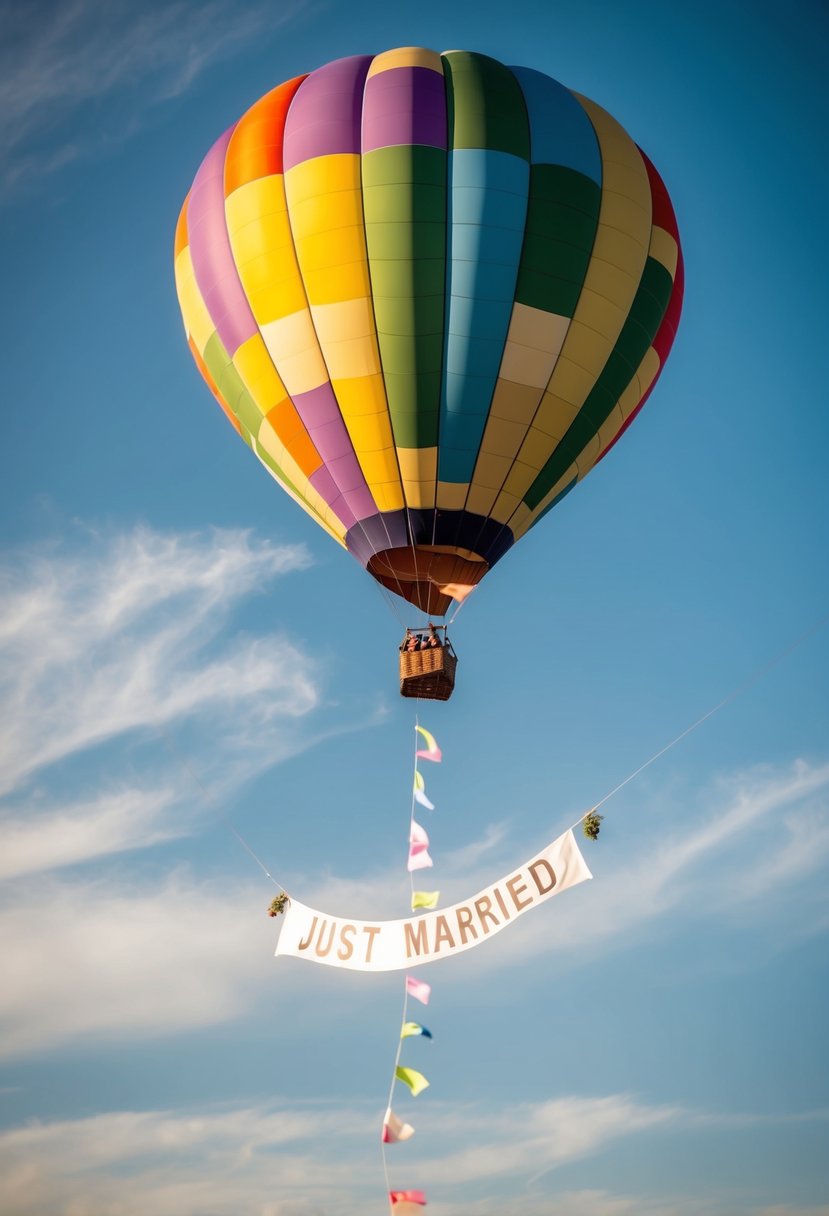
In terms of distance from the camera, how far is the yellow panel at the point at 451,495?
13.6 metres

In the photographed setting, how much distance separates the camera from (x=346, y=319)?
1321 centimetres

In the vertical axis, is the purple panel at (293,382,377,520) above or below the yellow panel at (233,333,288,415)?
below

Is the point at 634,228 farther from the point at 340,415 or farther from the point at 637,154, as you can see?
the point at 340,415

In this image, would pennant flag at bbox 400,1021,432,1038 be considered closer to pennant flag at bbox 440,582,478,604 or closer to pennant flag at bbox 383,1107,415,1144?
pennant flag at bbox 383,1107,415,1144

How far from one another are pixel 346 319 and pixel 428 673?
3.69m

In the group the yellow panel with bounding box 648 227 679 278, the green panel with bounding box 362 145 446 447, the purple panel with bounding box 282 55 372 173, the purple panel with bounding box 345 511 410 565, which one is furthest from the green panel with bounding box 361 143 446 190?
the purple panel with bounding box 345 511 410 565

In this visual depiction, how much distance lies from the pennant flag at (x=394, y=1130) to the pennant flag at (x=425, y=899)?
161 centimetres

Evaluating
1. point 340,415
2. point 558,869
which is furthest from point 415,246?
point 558,869

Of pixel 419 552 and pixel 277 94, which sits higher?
pixel 277 94

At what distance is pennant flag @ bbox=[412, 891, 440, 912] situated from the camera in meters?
10.5

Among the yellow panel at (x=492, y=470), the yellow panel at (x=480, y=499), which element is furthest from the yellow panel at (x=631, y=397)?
the yellow panel at (x=480, y=499)

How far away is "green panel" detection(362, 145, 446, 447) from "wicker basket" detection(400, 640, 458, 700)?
266 centimetres

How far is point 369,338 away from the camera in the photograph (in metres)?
13.2

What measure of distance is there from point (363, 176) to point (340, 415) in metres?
2.41
